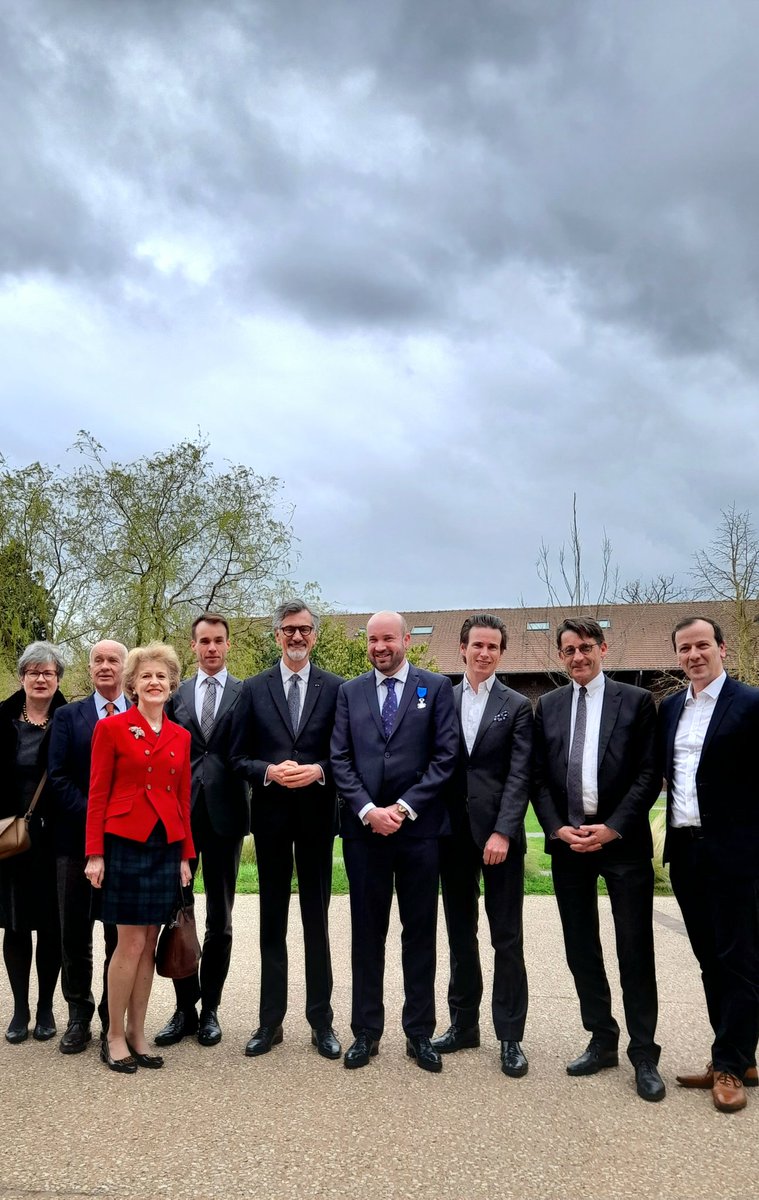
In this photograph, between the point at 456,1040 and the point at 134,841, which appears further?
the point at 456,1040

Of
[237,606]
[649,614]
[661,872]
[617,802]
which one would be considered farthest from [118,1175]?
[649,614]

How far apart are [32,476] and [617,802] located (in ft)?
76.3

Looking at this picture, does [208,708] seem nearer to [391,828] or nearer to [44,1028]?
[391,828]

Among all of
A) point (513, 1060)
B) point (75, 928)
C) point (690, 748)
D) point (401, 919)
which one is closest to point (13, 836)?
point (75, 928)

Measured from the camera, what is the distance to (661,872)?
10219mm

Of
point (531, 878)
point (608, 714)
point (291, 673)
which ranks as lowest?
point (531, 878)

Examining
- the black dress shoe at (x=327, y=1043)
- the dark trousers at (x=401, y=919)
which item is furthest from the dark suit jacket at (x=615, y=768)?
the black dress shoe at (x=327, y=1043)

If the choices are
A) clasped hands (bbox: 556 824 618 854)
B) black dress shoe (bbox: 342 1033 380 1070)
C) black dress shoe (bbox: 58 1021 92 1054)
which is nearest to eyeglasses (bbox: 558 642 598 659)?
clasped hands (bbox: 556 824 618 854)

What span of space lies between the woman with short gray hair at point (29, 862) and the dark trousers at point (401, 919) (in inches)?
67.9

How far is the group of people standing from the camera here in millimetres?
4449

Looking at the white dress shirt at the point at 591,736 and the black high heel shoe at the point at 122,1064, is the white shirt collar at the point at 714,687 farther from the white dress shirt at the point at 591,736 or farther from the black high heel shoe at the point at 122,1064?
the black high heel shoe at the point at 122,1064

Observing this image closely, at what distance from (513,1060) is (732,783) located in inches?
68.4

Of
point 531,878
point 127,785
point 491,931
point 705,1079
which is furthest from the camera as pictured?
point 531,878

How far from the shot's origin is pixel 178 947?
4.58 meters
